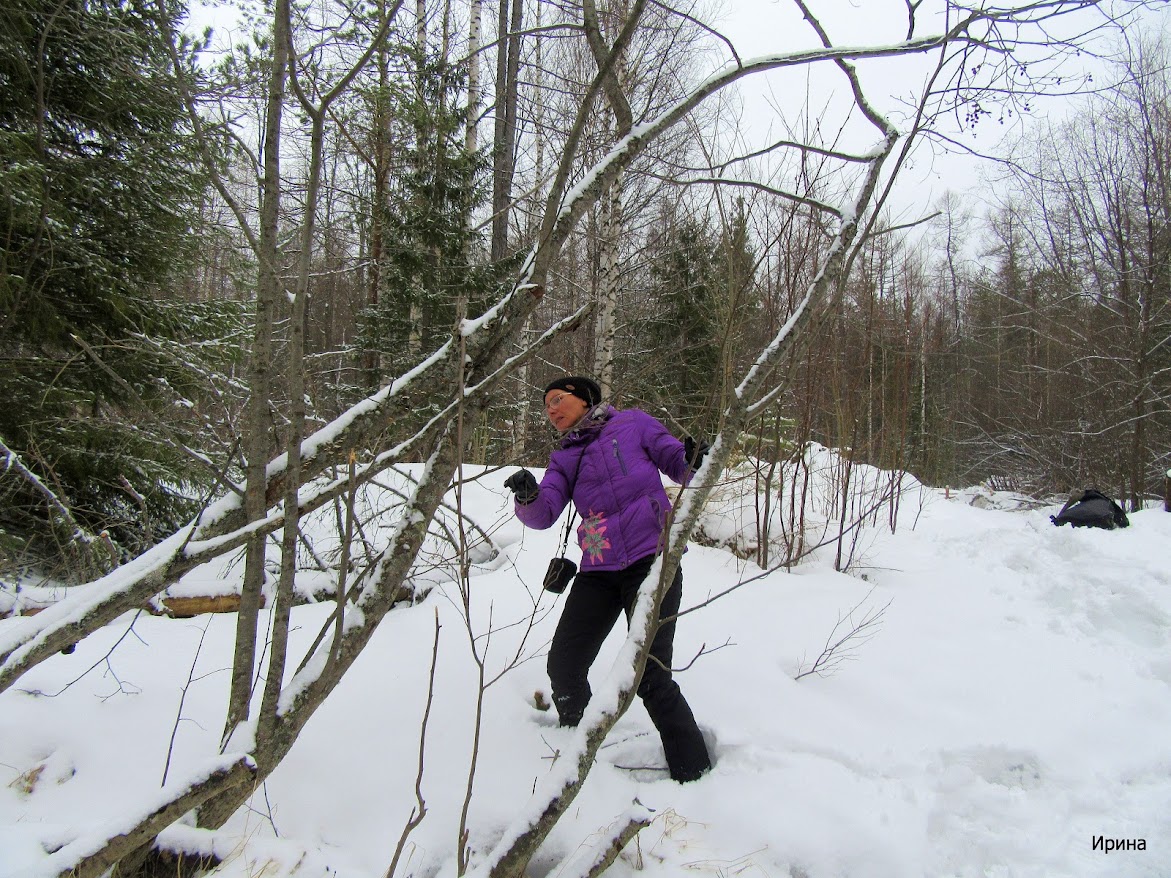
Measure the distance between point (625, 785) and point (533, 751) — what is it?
43 cm

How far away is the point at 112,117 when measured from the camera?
4438 mm

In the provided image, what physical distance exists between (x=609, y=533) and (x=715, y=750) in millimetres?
1044

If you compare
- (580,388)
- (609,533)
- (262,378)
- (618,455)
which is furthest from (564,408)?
(262,378)

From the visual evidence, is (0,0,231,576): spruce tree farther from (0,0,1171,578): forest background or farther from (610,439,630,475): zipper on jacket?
(610,439,630,475): zipper on jacket

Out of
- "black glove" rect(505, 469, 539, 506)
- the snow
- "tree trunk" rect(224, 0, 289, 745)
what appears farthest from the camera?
"black glove" rect(505, 469, 539, 506)

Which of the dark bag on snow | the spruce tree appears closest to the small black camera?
the spruce tree

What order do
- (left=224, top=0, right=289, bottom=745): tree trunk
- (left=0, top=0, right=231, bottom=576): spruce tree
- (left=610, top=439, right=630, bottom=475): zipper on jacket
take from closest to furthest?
(left=224, top=0, right=289, bottom=745): tree trunk < (left=610, top=439, right=630, bottom=475): zipper on jacket < (left=0, top=0, right=231, bottom=576): spruce tree

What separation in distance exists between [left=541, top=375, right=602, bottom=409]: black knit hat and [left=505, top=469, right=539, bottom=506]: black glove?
49 cm

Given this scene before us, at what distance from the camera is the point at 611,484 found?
2457 mm

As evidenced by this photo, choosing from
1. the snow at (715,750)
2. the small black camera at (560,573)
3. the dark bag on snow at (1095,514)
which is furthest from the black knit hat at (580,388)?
the dark bag on snow at (1095,514)

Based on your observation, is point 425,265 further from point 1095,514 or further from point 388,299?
point 1095,514

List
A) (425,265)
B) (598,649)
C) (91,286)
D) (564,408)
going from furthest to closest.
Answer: (425,265) < (91,286) < (564,408) < (598,649)

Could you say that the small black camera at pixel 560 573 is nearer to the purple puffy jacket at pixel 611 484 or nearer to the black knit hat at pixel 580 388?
the purple puffy jacket at pixel 611 484

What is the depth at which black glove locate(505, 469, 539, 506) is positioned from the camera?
2323 mm
